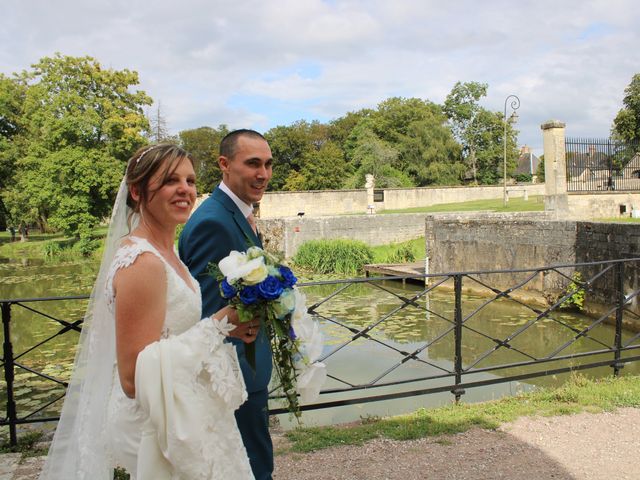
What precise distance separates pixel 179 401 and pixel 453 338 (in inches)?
376

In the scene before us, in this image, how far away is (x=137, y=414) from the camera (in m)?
2.00

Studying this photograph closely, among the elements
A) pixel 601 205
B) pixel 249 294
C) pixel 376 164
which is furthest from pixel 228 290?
pixel 376 164

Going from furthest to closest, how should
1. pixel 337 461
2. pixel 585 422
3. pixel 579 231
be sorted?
1. pixel 579 231
2. pixel 585 422
3. pixel 337 461

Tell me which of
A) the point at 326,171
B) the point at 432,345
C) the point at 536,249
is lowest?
the point at 432,345

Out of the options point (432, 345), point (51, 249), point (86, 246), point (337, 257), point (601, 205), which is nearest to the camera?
point (432, 345)

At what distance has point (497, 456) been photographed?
12.2 ft

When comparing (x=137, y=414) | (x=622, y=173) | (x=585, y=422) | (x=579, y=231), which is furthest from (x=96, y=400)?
(x=622, y=173)

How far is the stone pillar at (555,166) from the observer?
590 inches

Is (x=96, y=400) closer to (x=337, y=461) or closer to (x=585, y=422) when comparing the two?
(x=337, y=461)

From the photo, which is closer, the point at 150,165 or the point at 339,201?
the point at 150,165

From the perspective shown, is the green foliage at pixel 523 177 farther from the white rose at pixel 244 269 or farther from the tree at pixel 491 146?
the white rose at pixel 244 269

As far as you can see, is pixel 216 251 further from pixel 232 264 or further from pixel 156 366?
pixel 156 366

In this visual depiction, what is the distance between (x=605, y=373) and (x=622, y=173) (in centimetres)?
1253

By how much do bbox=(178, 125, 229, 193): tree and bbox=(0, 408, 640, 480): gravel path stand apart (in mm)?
47756
